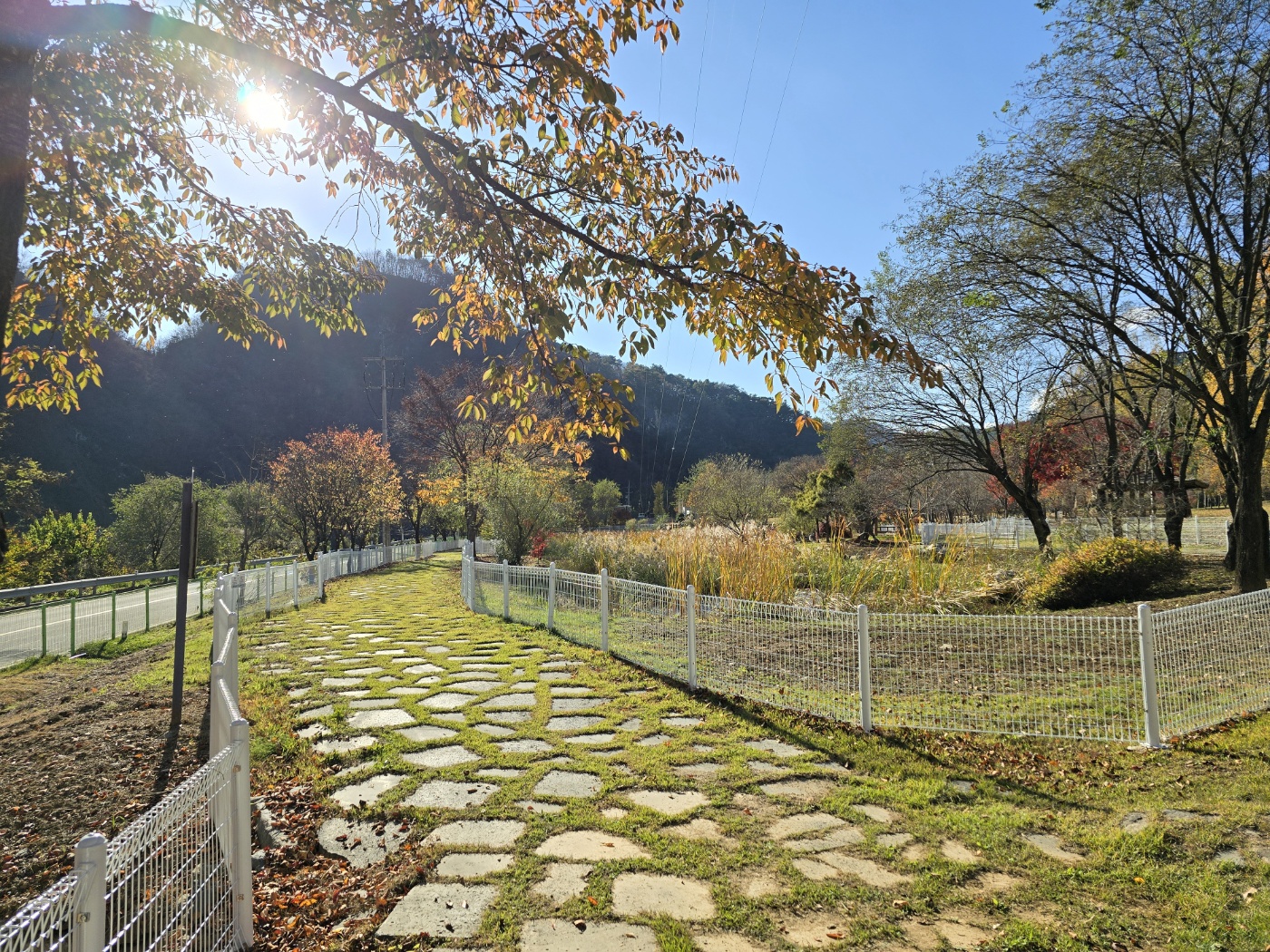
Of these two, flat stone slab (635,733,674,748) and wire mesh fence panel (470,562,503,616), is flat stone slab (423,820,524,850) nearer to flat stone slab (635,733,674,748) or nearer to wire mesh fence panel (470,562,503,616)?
flat stone slab (635,733,674,748)

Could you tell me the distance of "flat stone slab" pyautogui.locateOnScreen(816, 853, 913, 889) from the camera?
292cm

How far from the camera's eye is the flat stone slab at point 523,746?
4.54 metres

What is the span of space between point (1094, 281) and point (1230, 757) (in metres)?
8.96

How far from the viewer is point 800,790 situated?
3980 mm

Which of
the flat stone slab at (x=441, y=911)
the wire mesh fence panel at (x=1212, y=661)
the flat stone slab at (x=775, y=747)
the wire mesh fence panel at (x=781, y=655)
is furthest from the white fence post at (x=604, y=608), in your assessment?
the wire mesh fence panel at (x=1212, y=661)

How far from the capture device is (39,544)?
22422 millimetres

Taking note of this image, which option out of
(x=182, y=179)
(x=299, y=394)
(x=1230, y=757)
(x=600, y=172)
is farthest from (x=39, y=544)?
(x=299, y=394)

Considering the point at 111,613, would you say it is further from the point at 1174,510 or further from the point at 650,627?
the point at 1174,510

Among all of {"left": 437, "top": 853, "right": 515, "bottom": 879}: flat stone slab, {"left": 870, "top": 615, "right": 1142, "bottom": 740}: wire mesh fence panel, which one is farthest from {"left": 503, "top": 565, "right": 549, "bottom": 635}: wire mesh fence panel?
{"left": 437, "top": 853, "right": 515, "bottom": 879}: flat stone slab

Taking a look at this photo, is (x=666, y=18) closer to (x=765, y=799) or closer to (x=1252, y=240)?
(x=765, y=799)

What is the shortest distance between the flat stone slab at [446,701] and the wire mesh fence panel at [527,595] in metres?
3.28

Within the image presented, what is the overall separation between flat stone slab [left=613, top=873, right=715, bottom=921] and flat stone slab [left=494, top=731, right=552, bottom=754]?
5.68ft

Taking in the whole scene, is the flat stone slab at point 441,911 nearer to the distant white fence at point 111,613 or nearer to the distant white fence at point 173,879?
the distant white fence at point 173,879

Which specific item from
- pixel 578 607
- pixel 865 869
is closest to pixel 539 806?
pixel 865 869
